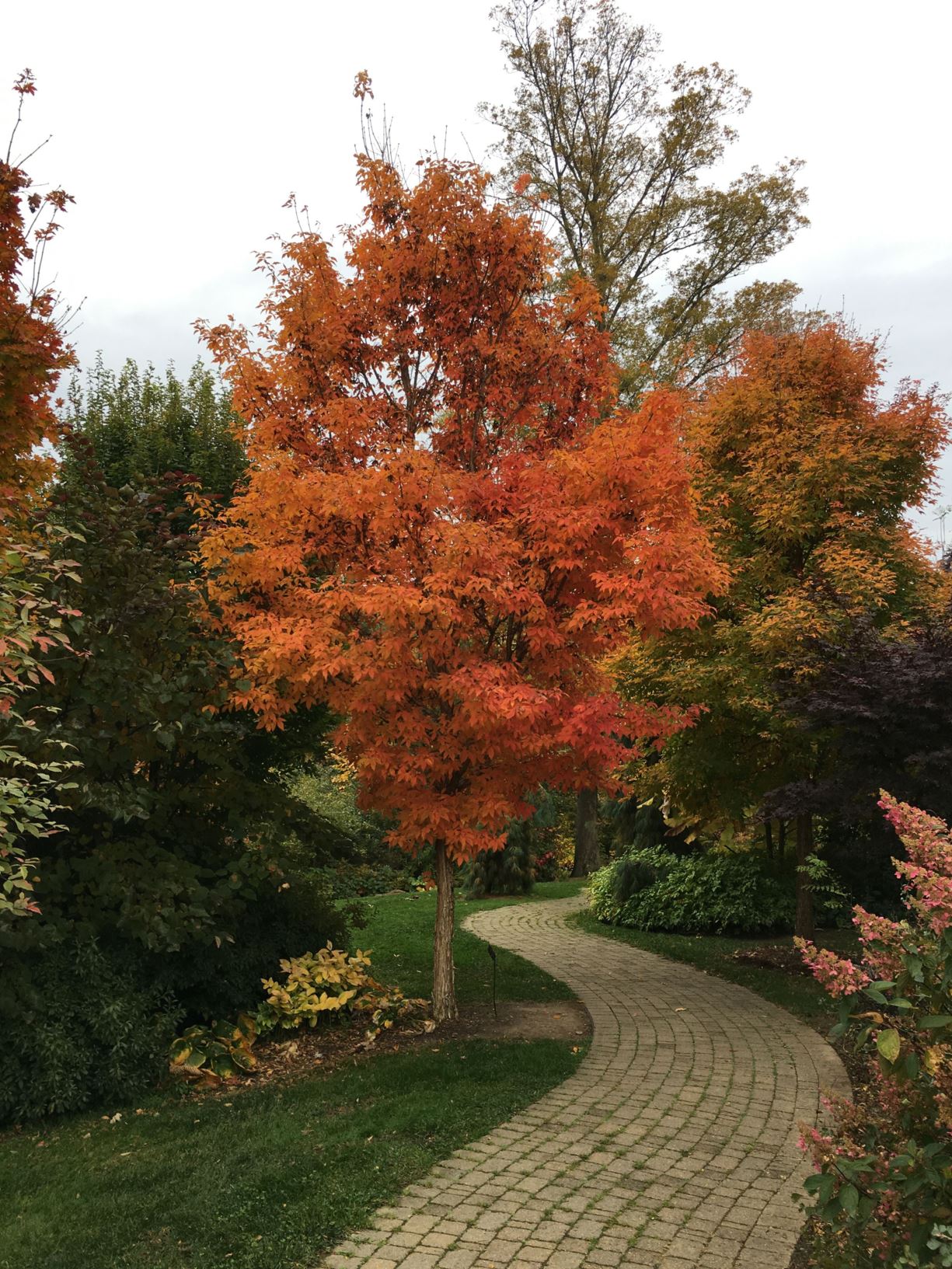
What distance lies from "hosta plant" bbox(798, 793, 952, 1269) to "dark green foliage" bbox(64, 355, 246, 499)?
948 cm

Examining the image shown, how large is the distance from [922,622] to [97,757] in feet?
24.4

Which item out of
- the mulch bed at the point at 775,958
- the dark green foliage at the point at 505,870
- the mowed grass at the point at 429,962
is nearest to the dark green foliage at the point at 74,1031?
the mowed grass at the point at 429,962

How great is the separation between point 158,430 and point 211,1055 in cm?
805

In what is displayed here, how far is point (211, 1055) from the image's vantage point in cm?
696

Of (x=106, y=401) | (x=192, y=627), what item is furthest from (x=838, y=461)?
(x=106, y=401)

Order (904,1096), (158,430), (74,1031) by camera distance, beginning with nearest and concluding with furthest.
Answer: (904,1096), (74,1031), (158,430)

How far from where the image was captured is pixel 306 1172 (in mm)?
4777

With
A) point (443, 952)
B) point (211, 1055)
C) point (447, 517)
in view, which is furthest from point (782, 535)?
point (211, 1055)

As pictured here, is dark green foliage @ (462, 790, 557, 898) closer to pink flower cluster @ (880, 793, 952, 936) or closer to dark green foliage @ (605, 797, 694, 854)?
dark green foliage @ (605, 797, 694, 854)

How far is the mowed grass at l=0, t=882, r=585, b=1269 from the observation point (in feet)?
13.7

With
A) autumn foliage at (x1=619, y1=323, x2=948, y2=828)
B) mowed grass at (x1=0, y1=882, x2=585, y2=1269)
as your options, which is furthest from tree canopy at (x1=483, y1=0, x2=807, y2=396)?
mowed grass at (x1=0, y1=882, x2=585, y2=1269)

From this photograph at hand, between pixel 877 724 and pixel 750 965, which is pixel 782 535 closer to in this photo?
pixel 877 724

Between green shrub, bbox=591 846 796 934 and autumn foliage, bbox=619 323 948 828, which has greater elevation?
autumn foliage, bbox=619 323 948 828

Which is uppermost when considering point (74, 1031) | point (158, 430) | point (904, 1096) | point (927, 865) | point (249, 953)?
point (158, 430)
